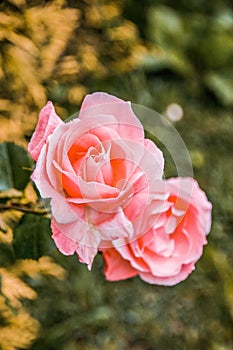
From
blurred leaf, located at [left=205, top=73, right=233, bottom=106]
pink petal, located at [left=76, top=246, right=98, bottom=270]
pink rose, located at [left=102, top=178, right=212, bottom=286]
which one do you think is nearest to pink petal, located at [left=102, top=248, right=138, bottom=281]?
pink rose, located at [left=102, top=178, right=212, bottom=286]

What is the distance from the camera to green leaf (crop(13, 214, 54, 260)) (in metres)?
0.77

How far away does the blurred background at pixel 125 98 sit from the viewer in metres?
1.03

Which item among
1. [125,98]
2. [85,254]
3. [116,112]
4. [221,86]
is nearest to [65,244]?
[85,254]

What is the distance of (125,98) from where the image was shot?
179 centimetres

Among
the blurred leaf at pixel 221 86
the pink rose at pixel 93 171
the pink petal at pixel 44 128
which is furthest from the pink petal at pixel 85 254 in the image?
the blurred leaf at pixel 221 86

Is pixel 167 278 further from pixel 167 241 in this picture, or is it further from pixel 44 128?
pixel 44 128

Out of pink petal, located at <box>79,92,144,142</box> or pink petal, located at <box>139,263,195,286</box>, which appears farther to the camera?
pink petal, located at <box>139,263,195,286</box>

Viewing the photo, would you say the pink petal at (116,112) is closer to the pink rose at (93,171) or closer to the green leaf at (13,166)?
the pink rose at (93,171)

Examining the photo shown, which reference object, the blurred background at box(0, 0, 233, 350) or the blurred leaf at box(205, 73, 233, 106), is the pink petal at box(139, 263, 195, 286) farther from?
the blurred leaf at box(205, 73, 233, 106)

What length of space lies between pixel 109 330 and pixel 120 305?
0.07m

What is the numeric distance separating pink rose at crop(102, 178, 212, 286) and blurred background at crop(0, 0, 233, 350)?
14 centimetres

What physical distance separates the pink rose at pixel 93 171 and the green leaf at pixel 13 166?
4.8 inches

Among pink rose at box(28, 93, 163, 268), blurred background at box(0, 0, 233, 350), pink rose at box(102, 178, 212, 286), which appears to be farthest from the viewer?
blurred background at box(0, 0, 233, 350)

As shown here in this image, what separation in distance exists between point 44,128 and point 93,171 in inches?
2.9
